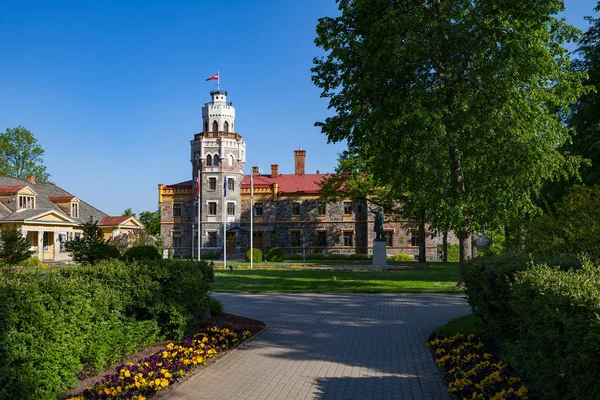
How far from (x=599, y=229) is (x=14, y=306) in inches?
509

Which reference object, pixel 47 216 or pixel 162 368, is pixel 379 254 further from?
pixel 162 368

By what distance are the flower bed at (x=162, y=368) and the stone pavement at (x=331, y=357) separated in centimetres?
24

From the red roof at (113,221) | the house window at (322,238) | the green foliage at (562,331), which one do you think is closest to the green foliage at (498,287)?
the green foliage at (562,331)

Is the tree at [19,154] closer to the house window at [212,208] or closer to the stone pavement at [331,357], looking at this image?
the house window at [212,208]

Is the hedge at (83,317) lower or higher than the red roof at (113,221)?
lower

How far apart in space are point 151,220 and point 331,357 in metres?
78.6

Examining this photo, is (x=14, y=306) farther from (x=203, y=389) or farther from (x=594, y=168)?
(x=594, y=168)

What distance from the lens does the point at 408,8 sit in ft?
61.1

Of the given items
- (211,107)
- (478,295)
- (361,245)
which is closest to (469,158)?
(478,295)

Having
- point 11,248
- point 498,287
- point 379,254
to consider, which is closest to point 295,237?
point 379,254

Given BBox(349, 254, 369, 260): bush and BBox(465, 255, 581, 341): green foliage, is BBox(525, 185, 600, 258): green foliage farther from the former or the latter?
BBox(349, 254, 369, 260): bush

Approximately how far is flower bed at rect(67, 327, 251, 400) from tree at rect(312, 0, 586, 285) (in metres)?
9.48

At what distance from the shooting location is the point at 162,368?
799 centimetres

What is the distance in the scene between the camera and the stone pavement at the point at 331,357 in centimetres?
737
